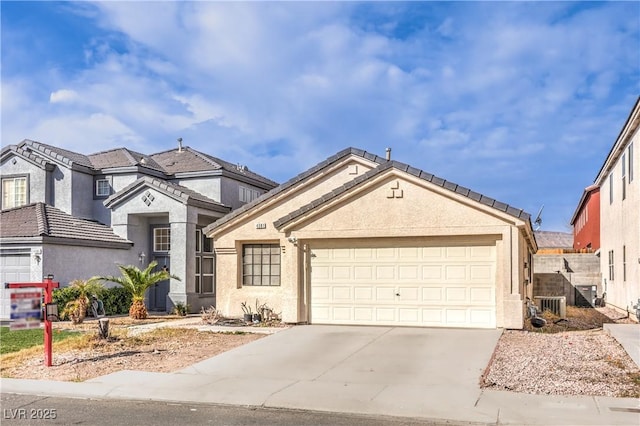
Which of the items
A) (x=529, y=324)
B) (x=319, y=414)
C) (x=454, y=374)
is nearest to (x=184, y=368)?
(x=319, y=414)

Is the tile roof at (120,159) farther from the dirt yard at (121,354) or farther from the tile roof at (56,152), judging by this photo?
the dirt yard at (121,354)

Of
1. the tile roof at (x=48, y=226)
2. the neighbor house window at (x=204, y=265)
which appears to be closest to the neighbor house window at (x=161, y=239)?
the tile roof at (x=48, y=226)

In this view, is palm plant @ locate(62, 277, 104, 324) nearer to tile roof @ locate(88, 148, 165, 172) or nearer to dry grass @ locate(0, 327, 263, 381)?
dry grass @ locate(0, 327, 263, 381)

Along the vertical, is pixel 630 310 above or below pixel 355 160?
below

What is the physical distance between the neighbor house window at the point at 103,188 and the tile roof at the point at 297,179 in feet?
25.8

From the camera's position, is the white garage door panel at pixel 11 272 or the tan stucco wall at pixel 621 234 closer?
the tan stucco wall at pixel 621 234

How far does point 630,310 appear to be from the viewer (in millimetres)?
18203

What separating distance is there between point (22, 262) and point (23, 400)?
1280cm

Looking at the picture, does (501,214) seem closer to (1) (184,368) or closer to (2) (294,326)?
(2) (294,326)

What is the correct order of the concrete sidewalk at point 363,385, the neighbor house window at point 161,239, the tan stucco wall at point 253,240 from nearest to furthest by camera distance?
the concrete sidewalk at point 363,385 → the tan stucco wall at point 253,240 → the neighbor house window at point 161,239

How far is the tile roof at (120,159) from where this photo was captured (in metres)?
25.4

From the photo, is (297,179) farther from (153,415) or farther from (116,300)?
(153,415)

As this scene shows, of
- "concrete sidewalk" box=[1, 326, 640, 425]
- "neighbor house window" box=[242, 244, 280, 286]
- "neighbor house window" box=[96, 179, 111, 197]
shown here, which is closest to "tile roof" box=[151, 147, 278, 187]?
"neighbor house window" box=[96, 179, 111, 197]

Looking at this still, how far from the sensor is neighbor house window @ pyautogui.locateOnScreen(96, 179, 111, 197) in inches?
989
